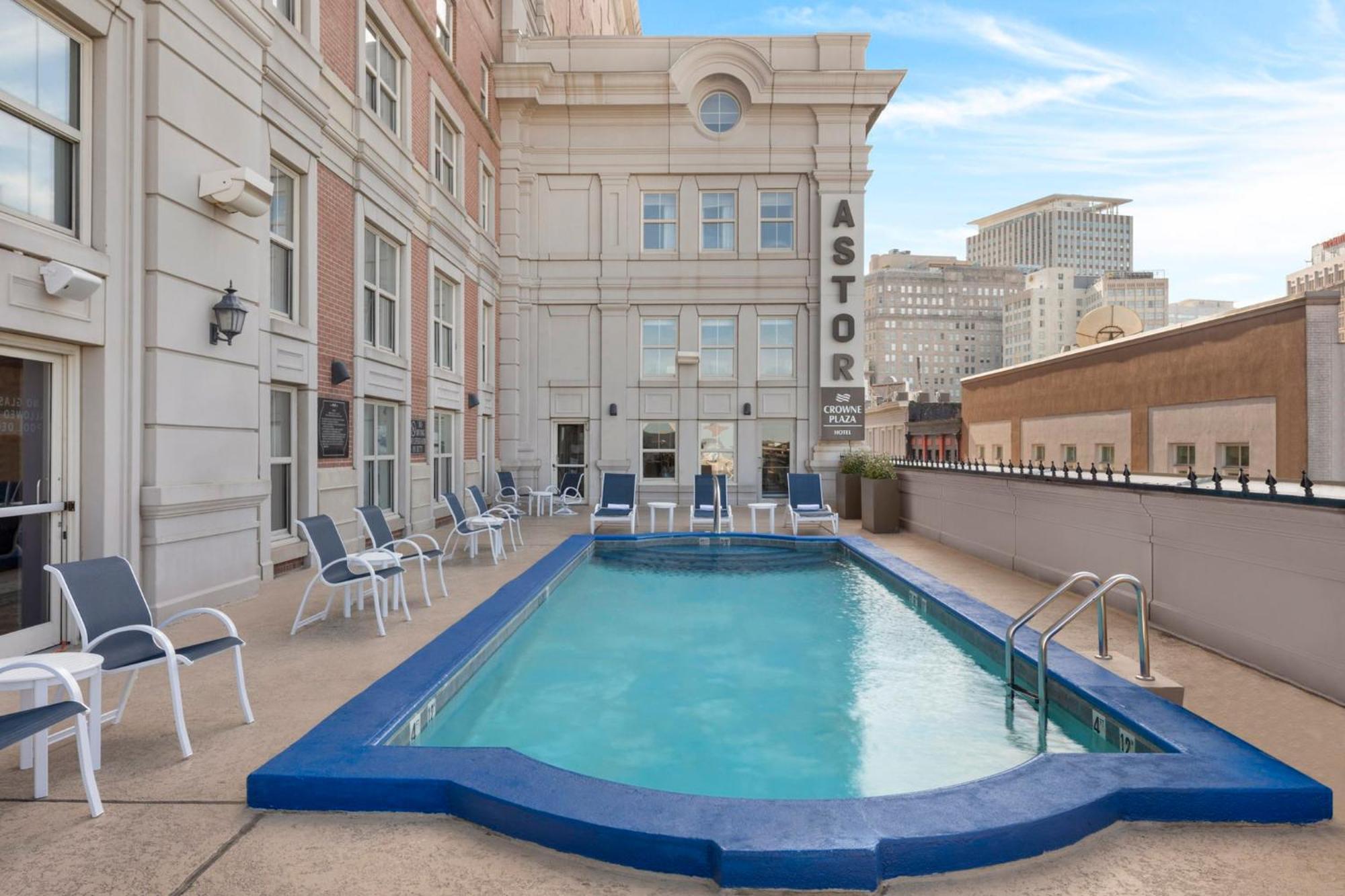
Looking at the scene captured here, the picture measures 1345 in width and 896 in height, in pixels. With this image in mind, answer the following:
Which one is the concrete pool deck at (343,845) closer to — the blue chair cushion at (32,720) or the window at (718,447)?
the blue chair cushion at (32,720)

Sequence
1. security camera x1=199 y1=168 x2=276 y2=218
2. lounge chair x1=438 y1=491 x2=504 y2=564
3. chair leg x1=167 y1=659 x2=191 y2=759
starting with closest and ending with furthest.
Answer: chair leg x1=167 y1=659 x2=191 y2=759, security camera x1=199 y1=168 x2=276 y2=218, lounge chair x1=438 y1=491 x2=504 y2=564

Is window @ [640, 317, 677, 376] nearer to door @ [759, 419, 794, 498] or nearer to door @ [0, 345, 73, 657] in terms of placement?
door @ [759, 419, 794, 498]

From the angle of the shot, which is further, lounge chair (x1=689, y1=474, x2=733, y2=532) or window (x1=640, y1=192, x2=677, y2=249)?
window (x1=640, y1=192, x2=677, y2=249)

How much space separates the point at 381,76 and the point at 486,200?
20.5 ft

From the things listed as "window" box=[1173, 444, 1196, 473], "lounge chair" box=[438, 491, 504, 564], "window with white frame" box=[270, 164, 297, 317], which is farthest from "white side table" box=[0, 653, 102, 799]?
"window" box=[1173, 444, 1196, 473]

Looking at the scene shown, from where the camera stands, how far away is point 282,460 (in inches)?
347

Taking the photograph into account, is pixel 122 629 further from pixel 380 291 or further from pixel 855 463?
pixel 855 463

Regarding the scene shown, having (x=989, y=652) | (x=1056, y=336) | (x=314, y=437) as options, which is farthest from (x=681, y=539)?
(x=1056, y=336)

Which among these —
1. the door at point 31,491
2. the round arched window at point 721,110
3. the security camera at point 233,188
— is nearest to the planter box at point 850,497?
the round arched window at point 721,110

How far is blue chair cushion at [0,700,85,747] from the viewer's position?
2721 millimetres

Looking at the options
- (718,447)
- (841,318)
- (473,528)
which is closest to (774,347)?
(841,318)

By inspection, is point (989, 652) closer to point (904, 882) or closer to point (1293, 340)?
point (904, 882)

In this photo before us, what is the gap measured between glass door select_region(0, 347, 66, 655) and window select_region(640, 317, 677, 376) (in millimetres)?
13955

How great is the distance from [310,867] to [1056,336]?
14903 centimetres
